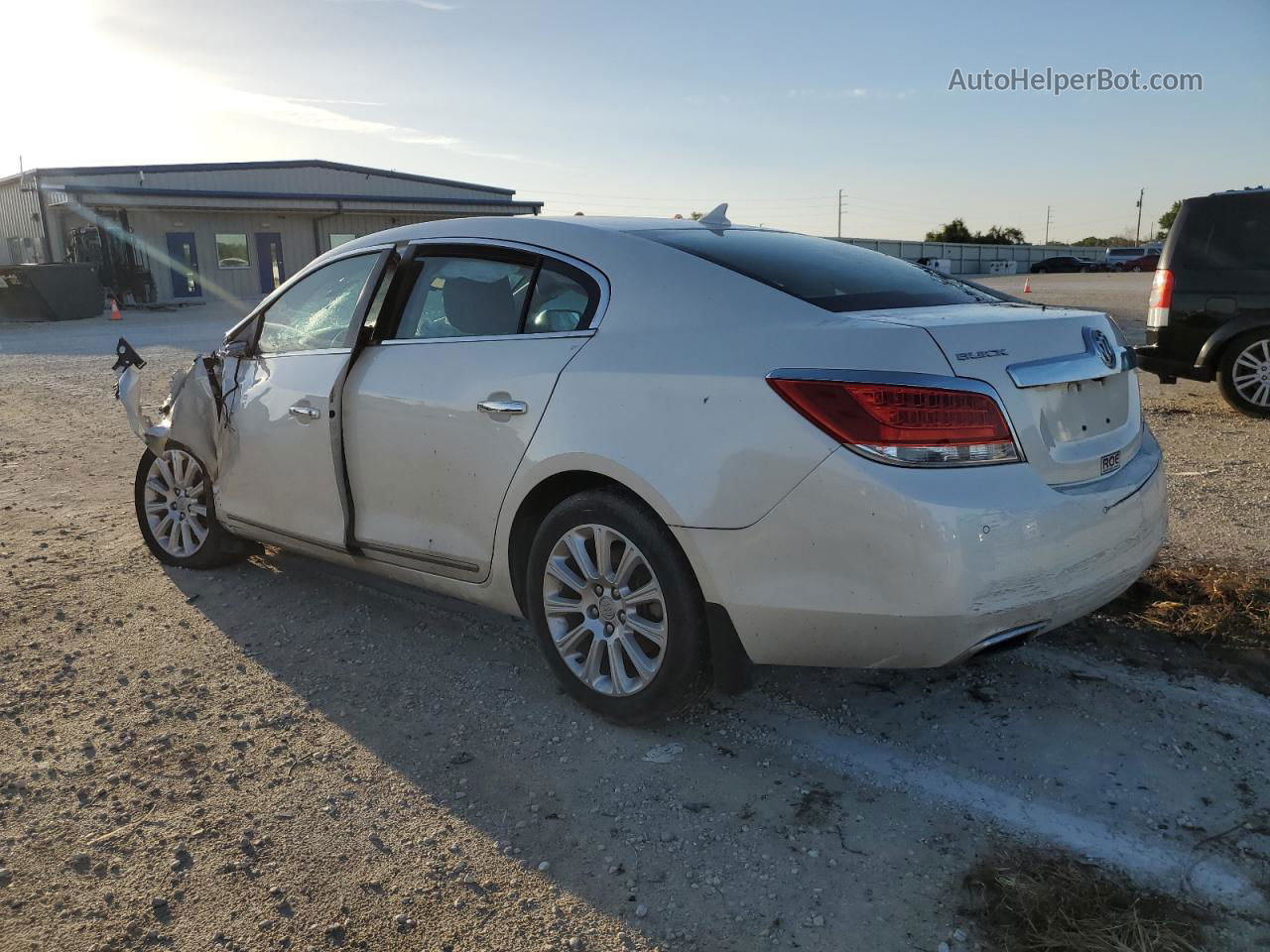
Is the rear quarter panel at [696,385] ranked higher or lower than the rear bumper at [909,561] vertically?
higher

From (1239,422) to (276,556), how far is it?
7717 mm

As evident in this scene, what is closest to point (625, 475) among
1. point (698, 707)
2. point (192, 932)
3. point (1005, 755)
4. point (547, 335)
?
point (547, 335)

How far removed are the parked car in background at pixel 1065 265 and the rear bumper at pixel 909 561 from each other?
62.7m

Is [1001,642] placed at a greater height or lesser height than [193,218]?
lesser

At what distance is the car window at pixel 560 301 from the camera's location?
3428 millimetres

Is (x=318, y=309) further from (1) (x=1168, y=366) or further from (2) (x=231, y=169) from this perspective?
(2) (x=231, y=169)

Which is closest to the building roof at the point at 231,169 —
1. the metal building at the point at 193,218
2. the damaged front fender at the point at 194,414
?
the metal building at the point at 193,218

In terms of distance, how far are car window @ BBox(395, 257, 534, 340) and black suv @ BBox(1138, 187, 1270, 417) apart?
7164mm

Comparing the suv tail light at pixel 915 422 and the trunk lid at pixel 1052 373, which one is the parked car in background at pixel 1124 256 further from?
the suv tail light at pixel 915 422

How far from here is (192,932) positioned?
2.44 m

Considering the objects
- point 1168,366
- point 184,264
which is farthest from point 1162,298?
point 184,264

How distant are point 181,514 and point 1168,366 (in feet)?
26.5

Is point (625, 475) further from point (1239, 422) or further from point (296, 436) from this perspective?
point (1239, 422)

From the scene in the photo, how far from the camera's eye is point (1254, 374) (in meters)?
8.52
